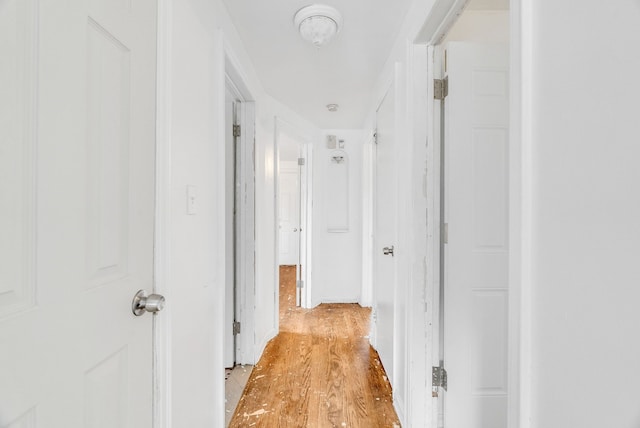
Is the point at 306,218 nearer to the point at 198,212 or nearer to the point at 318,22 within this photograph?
the point at 318,22

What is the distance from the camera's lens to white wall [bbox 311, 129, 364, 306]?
12.7 feet

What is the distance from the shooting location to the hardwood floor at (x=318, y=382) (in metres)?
1.76

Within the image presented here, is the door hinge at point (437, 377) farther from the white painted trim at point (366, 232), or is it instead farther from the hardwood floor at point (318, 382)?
the white painted trim at point (366, 232)

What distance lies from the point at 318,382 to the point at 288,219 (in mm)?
4887

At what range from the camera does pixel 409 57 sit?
1604mm

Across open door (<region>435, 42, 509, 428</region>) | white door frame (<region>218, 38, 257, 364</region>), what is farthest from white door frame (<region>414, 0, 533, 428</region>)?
white door frame (<region>218, 38, 257, 364</region>)

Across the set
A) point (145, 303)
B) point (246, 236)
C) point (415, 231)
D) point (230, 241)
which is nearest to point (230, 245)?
point (230, 241)

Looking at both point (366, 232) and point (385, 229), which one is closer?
point (385, 229)

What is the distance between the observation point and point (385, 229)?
90.5 inches

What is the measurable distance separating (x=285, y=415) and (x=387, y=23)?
227cm

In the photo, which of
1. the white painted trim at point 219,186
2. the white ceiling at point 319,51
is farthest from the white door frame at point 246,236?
the white painted trim at point 219,186

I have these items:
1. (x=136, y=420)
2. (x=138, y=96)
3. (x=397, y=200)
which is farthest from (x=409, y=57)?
(x=136, y=420)

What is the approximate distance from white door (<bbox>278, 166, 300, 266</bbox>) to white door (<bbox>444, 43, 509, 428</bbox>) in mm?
5301

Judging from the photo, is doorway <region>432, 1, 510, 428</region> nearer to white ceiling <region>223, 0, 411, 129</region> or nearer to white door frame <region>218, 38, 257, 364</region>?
white ceiling <region>223, 0, 411, 129</region>
